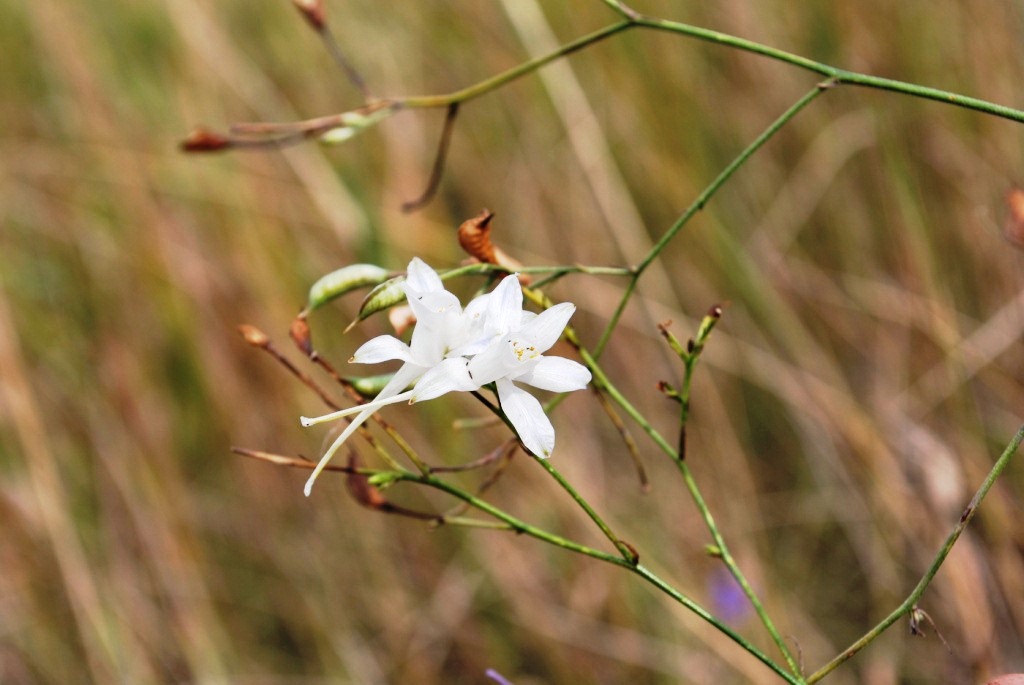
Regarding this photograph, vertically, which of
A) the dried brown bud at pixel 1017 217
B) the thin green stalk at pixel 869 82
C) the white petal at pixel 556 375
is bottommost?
the white petal at pixel 556 375

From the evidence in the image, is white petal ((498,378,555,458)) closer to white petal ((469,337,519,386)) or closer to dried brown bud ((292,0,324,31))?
white petal ((469,337,519,386))

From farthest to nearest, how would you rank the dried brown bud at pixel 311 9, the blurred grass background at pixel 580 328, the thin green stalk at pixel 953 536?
the blurred grass background at pixel 580 328 → the dried brown bud at pixel 311 9 → the thin green stalk at pixel 953 536

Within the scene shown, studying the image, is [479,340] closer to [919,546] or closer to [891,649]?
[919,546]

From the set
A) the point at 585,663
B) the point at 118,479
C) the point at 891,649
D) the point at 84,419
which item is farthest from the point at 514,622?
the point at 84,419

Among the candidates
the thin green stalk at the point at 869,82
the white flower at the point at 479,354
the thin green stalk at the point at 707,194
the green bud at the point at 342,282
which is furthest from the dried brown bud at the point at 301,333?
the thin green stalk at the point at 869,82

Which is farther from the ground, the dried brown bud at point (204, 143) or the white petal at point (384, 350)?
the white petal at point (384, 350)

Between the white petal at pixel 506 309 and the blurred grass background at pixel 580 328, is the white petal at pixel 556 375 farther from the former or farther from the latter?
the blurred grass background at pixel 580 328

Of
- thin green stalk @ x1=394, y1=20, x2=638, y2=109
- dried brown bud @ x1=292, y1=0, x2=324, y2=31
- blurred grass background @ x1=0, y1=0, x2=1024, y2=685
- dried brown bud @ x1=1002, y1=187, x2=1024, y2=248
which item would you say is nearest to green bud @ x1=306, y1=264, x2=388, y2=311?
thin green stalk @ x1=394, y1=20, x2=638, y2=109

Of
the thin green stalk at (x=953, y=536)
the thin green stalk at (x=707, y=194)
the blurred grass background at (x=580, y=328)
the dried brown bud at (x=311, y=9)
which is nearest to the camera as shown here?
the thin green stalk at (x=953, y=536)
